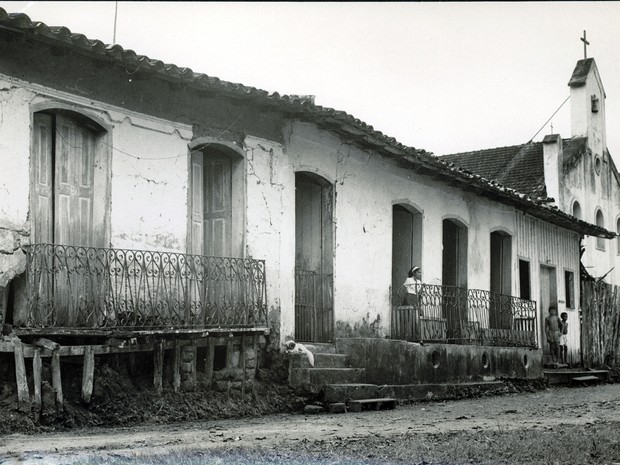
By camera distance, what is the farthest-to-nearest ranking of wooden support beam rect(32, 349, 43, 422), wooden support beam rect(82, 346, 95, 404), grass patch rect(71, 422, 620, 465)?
wooden support beam rect(82, 346, 95, 404) → wooden support beam rect(32, 349, 43, 422) → grass patch rect(71, 422, 620, 465)

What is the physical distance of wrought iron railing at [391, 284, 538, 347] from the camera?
15.8 meters

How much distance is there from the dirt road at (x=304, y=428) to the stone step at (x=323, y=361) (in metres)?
1.08

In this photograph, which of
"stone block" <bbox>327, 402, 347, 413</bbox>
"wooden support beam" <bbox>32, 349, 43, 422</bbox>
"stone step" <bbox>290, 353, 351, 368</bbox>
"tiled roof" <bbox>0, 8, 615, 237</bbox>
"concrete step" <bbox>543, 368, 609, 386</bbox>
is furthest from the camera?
"concrete step" <bbox>543, 368, 609, 386</bbox>

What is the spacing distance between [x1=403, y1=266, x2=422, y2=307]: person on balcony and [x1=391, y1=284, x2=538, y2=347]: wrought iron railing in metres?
0.02

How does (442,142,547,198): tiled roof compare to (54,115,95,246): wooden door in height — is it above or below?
above

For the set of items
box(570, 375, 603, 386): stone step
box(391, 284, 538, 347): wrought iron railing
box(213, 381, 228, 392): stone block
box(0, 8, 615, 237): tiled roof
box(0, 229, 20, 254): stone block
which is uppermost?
box(0, 8, 615, 237): tiled roof

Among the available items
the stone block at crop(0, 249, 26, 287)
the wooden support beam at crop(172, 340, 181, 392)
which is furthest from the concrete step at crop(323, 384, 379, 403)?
the stone block at crop(0, 249, 26, 287)

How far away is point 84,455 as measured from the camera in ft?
25.0

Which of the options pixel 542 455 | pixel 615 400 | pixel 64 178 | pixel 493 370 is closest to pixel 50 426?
pixel 64 178

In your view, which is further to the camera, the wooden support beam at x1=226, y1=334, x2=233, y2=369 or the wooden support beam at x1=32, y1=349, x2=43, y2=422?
the wooden support beam at x1=226, y1=334, x2=233, y2=369

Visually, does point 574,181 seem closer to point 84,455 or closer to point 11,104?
point 11,104

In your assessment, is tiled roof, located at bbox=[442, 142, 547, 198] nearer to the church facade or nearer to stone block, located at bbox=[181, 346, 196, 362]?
the church facade

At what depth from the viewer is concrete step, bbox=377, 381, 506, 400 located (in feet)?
44.6

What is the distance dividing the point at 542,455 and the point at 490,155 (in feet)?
70.4
